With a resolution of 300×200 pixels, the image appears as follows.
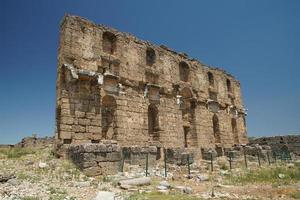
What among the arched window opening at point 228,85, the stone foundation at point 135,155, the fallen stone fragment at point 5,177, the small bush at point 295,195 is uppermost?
the arched window opening at point 228,85

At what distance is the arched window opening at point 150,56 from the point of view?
50.3 ft

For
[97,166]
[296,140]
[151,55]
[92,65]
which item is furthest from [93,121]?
[296,140]

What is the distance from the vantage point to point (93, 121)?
11453mm

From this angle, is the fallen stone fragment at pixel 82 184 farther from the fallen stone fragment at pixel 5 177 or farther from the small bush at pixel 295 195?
the small bush at pixel 295 195

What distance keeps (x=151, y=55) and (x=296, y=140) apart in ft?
51.0

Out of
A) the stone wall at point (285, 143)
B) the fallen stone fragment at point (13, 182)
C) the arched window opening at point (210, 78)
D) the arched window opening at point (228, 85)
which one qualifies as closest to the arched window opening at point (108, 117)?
the fallen stone fragment at point (13, 182)

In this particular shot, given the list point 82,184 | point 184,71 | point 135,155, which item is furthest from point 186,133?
point 82,184

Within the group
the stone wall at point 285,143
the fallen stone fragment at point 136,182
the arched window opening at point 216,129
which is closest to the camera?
the fallen stone fragment at point 136,182

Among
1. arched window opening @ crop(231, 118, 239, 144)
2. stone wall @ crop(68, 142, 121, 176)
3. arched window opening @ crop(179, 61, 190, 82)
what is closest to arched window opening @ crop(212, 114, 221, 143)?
arched window opening @ crop(231, 118, 239, 144)

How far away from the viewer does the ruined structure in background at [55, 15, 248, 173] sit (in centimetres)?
1119

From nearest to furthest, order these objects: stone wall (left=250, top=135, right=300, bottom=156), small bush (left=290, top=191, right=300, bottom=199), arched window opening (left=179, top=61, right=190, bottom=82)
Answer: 1. small bush (left=290, top=191, right=300, bottom=199)
2. arched window opening (left=179, top=61, right=190, bottom=82)
3. stone wall (left=250, top=135, right=300, bottom=156)

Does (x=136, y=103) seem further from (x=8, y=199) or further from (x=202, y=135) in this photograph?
(x=8, y=199)

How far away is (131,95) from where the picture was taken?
13.4 metres

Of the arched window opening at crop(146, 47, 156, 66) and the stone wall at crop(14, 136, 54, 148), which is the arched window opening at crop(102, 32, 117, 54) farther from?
the stone wall at crop(14, 136, 54, 148)
